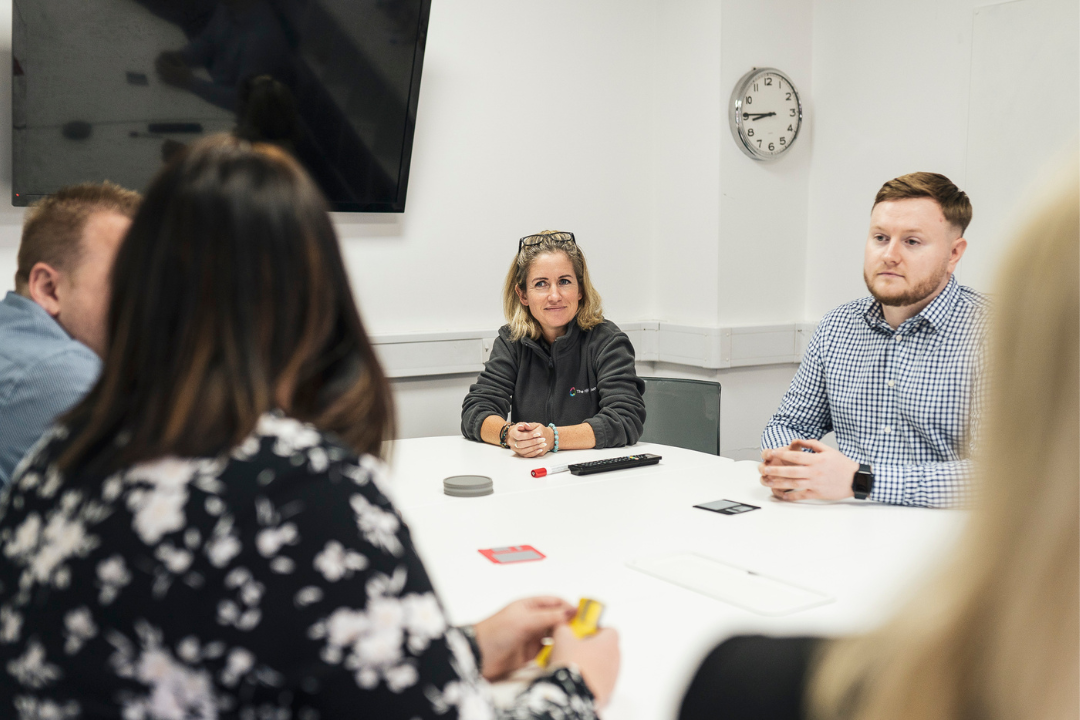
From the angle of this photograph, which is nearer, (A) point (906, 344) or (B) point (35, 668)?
(B) point (35, 668)

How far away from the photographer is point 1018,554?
44cm

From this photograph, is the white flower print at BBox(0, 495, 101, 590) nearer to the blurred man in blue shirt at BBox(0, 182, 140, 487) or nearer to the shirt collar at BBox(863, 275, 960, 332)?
the blurred man in blue shirt at BBox(0, 182, 140, 487)

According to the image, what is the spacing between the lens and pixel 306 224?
33.4 inches

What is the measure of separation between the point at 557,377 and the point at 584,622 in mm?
1881

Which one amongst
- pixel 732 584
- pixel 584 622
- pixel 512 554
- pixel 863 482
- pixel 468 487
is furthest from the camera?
pixel 468 487

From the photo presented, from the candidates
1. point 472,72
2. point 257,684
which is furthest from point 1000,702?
point 472,72

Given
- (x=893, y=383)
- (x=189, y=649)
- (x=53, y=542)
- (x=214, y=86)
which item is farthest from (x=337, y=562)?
(x=214, y=86)

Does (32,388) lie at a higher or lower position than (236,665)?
higher

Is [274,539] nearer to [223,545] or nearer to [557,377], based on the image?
[223,545]

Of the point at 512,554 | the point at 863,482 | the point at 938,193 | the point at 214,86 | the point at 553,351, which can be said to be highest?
the point at 214,86

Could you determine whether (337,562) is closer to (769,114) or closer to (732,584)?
(732,584)

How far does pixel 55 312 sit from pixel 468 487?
948 millimetres

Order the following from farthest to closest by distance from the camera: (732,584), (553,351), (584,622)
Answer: (553,351), (732,584), (584,622)

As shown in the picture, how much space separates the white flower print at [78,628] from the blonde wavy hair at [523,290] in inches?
92.0
